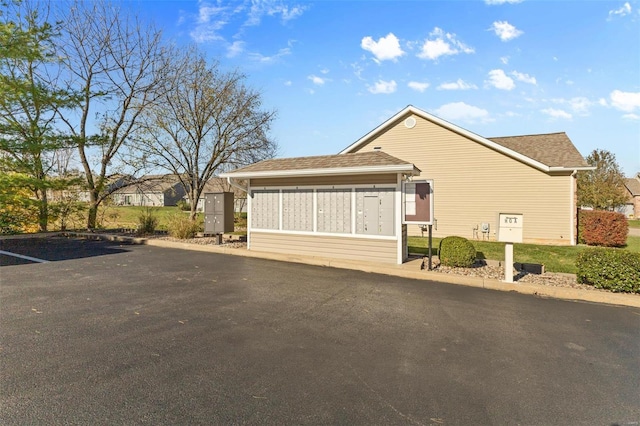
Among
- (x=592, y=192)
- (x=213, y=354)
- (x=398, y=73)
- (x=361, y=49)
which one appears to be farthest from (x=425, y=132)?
(x=592, y=192)

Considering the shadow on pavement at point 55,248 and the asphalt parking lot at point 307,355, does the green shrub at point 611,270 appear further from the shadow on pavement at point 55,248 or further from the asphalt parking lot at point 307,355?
the shadow on pavement at point 55,248

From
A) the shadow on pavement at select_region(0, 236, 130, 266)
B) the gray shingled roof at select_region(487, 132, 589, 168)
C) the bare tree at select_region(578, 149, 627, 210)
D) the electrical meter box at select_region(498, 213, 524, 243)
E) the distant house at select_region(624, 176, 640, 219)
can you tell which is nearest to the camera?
the electrical meter box at select_region(498, 213, 524, 243)

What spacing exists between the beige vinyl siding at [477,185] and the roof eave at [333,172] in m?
6.74

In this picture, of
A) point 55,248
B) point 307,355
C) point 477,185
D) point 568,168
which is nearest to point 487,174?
point 477,185

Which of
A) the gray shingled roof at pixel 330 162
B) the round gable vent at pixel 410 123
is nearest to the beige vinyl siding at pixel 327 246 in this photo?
the gray shingled roof at pixel 330 162

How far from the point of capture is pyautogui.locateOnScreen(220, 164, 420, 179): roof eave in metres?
8.08

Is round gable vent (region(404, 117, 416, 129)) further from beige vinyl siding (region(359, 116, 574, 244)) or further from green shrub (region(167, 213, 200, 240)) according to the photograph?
green shrub (region(167, 213, 200, 240))

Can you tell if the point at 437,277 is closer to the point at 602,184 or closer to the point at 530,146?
the point at 530,146

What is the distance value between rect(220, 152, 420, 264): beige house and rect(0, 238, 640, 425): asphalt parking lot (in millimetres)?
2563

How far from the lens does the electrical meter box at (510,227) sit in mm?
6398

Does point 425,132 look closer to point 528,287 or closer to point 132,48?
point 528,287

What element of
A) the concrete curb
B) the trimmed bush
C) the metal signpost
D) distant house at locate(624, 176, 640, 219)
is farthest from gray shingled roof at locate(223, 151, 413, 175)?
distant house at locate(624, 176, 640, 219)

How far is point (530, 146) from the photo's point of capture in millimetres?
15492

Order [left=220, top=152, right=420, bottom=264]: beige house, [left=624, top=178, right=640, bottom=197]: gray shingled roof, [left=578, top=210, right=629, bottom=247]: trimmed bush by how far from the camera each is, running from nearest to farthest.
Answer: [left=220, top=152, right=420, bottom=264]: beige house
[left=578, top=210, right=629, bottom=247]: trimmed bush
[left=624, top=178, right=640, bottom=197]: gray shingled roof
